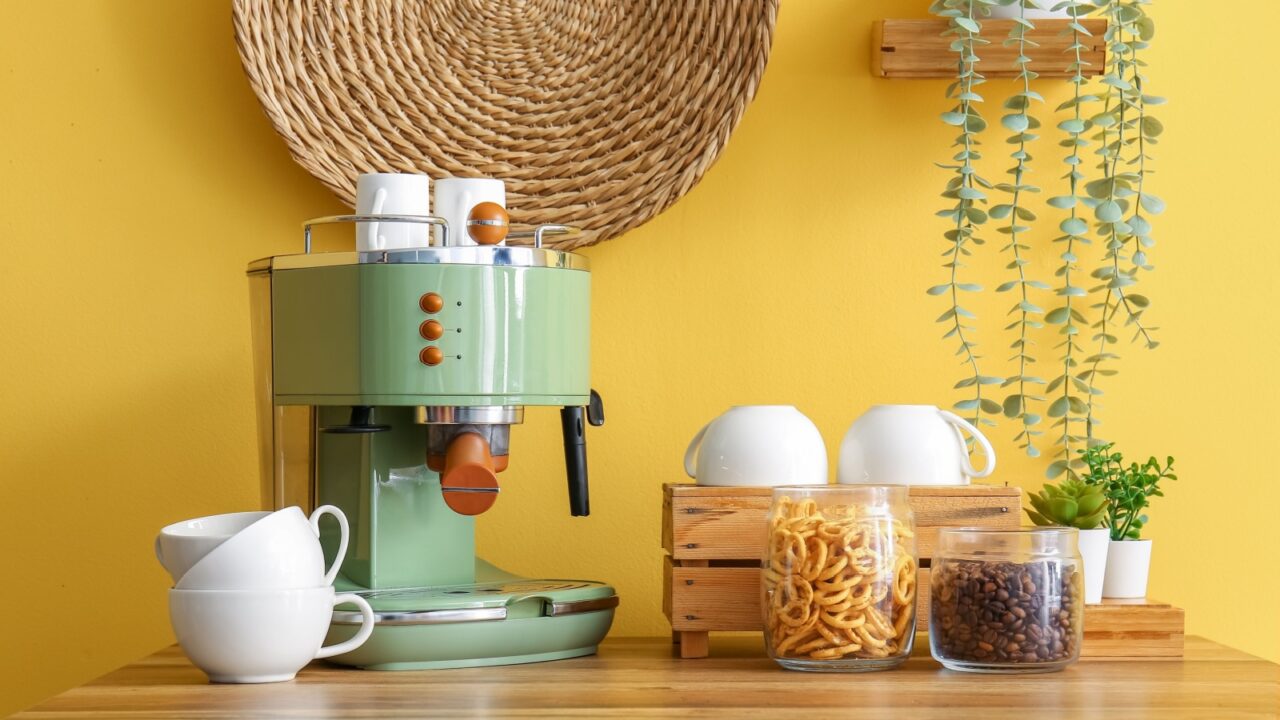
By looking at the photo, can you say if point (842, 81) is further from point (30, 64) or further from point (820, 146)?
point (30, 64)

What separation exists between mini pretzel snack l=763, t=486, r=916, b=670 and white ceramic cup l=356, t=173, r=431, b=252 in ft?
1.27

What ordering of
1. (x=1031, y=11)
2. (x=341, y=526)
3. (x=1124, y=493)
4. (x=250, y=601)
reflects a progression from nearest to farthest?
1. (x=250, y=601)
2. (x=341, y=526)
3. (x=1124, y=493)
4. (x=1031, y=11)

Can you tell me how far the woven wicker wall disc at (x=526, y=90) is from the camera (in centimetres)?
132

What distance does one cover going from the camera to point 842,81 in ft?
4.54

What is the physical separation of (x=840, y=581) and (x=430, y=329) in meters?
0.38

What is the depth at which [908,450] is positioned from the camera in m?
1.15

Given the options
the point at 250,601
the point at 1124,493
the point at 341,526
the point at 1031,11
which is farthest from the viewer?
the point at 1031,11

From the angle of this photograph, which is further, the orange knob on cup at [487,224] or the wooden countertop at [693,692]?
the orange knob on cup at [487,224]

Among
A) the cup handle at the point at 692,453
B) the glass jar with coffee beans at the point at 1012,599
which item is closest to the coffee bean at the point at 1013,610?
the glass jar with coffee beans at the point at 1012,599

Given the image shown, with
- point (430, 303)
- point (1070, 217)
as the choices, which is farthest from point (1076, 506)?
point (430, 303)

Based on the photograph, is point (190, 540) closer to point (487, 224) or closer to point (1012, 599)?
point (487, 224)

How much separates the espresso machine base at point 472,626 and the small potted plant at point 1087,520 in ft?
1.34

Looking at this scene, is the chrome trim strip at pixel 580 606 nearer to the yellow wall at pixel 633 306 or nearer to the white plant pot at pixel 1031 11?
the yellow wall at pixel 633 306

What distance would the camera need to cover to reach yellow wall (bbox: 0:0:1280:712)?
4.50ft
